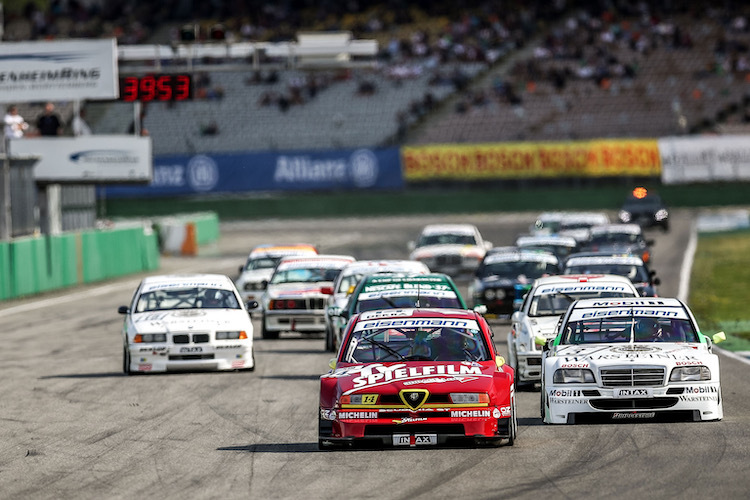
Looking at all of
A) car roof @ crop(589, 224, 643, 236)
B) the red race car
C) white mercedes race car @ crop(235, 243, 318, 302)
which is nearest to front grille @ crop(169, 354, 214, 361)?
the red race car

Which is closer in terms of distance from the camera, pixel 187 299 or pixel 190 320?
pixel 190 320

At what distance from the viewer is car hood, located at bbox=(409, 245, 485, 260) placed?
35.7 meters

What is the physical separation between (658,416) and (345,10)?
2322 inches

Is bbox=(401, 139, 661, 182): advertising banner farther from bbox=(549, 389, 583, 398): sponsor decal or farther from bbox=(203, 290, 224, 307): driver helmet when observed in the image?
bbox=(549, 389, 583, 398): sponsor decal

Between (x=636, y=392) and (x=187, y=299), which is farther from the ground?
(x=187, y=299)

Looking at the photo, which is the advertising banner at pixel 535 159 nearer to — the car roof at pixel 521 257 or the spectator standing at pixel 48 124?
the spectator standing at pixel 48 124

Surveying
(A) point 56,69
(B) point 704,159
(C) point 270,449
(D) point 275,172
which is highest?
(A) point 56,69

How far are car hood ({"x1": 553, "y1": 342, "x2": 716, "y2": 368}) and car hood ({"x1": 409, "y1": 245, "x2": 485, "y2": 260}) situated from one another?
22.3 m

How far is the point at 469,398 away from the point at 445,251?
2425 cm

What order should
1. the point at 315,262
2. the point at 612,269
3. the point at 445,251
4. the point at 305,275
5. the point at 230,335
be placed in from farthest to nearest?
the point at 445,251
the point at 315,262
the point at 305,275
the point at 612,269
the point at 230,335

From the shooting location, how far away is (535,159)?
197 feet

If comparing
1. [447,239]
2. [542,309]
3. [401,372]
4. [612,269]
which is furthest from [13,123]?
[401,372]

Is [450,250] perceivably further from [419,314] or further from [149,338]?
[419,314]

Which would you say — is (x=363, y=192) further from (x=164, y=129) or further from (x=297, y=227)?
(x=164, y=129)
